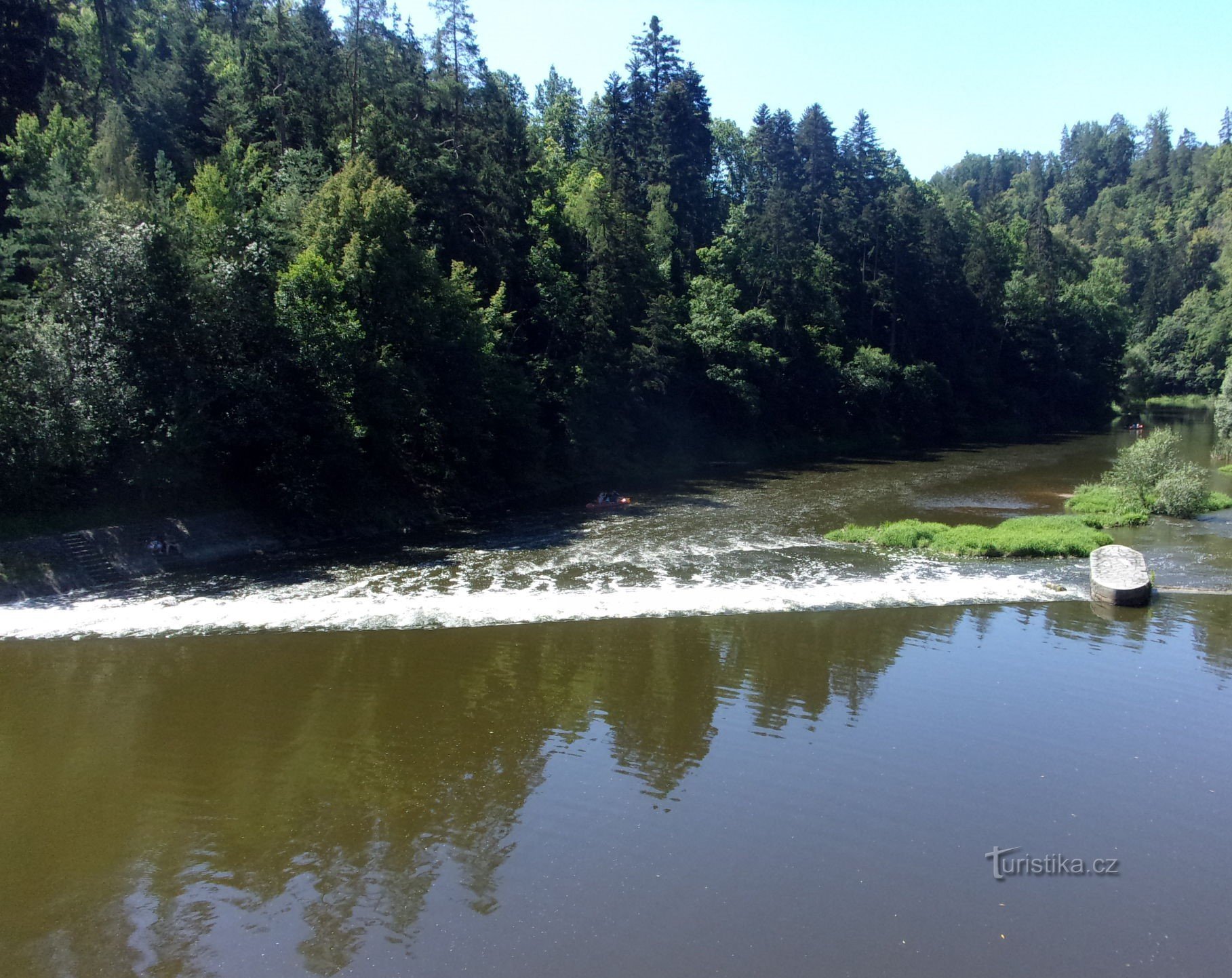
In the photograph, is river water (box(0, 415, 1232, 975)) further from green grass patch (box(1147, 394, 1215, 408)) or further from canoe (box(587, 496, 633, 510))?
green grass patch (box(1147, 394, 1215, 408))

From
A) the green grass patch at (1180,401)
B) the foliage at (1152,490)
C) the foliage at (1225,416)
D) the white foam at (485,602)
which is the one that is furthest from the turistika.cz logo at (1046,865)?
the green grass patch at (1180,401)

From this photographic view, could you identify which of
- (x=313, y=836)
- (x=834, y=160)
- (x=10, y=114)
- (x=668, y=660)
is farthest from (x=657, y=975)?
(x=834, y=160)

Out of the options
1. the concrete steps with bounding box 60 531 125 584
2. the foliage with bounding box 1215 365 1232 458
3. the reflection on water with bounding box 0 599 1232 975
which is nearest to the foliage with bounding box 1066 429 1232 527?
the foliage with bounding box 1215 365 1232 458

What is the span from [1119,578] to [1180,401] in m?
108

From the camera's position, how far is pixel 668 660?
67.3 ft

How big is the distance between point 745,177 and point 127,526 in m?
77.6

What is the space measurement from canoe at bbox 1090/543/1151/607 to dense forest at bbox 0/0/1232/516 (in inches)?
999

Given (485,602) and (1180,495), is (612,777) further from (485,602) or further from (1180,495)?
(1180,495)

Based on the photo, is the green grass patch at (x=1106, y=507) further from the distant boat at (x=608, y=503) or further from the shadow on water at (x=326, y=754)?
the distant boat at (x=608, y=503)

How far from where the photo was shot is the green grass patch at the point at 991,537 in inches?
1220

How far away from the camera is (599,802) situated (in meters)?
13.5

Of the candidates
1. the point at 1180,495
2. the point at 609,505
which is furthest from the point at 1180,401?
the point at 609,505

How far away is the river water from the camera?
407 inches

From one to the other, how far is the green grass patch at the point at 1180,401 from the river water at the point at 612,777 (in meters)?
102
